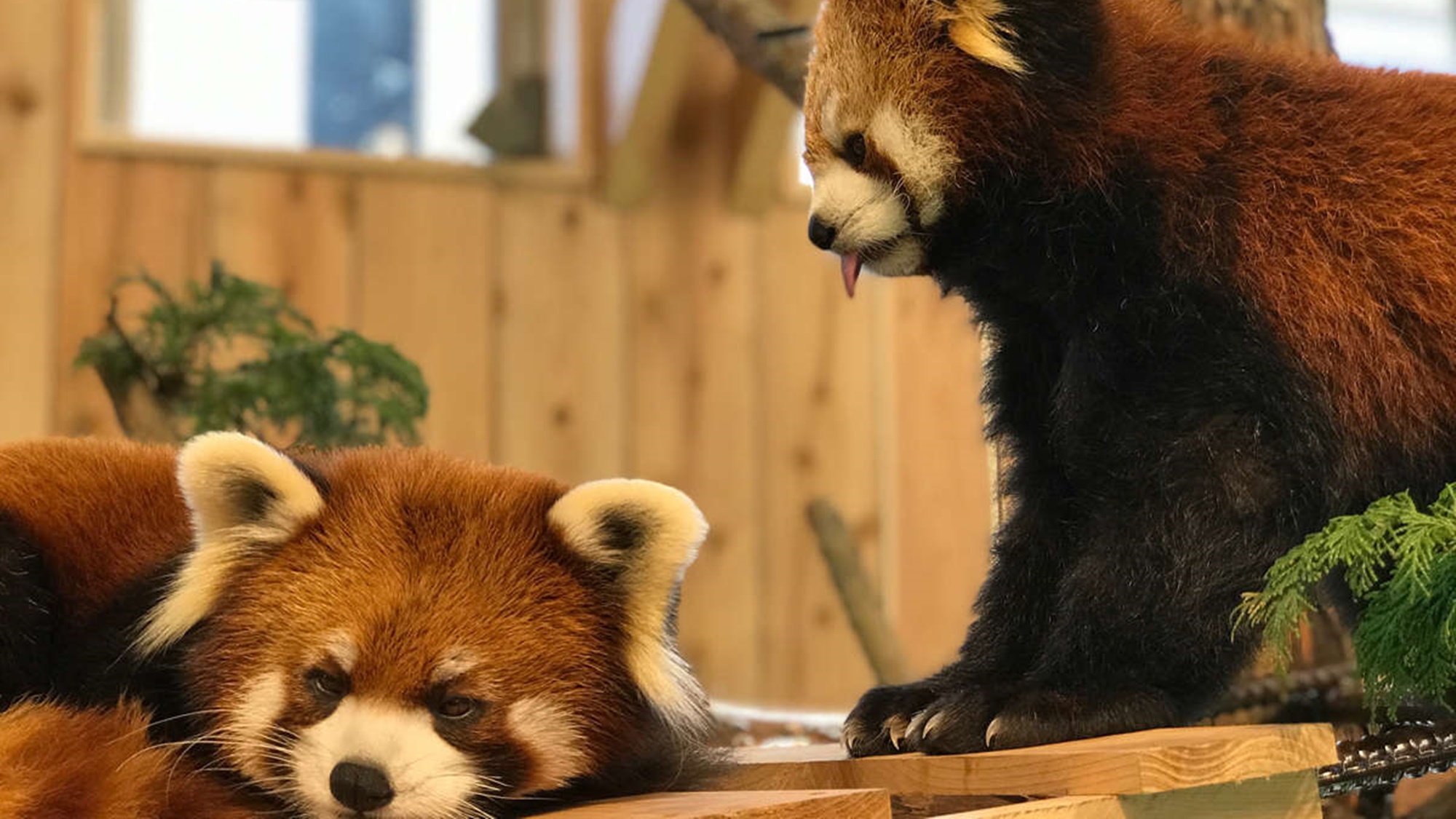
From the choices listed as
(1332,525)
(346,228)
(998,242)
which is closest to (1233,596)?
(1332,525)

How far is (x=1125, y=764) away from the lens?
4.82 feet

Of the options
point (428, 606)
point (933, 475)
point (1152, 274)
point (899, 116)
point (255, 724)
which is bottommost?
point (255, 724)

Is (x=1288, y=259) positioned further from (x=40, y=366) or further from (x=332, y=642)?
(x=40, y=366)

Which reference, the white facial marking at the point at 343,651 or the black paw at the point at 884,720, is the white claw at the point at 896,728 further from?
the white facial marking at the point at 343,651

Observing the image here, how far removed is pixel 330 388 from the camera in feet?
9.75

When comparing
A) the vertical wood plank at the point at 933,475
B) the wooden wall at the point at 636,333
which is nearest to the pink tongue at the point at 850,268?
the wooden wall at the point at 636,333

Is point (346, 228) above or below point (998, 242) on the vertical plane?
above

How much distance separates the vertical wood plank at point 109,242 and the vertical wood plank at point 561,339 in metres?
0.93

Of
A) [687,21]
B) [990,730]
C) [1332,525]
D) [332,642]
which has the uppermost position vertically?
[687,21]

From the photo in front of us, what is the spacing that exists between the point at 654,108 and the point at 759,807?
3439 millimetres

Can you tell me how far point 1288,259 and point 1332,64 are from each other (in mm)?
347

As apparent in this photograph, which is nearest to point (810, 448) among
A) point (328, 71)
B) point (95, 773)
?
point (328, 71)

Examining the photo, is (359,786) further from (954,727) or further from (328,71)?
(328,71)

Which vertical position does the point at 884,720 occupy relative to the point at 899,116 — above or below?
below
